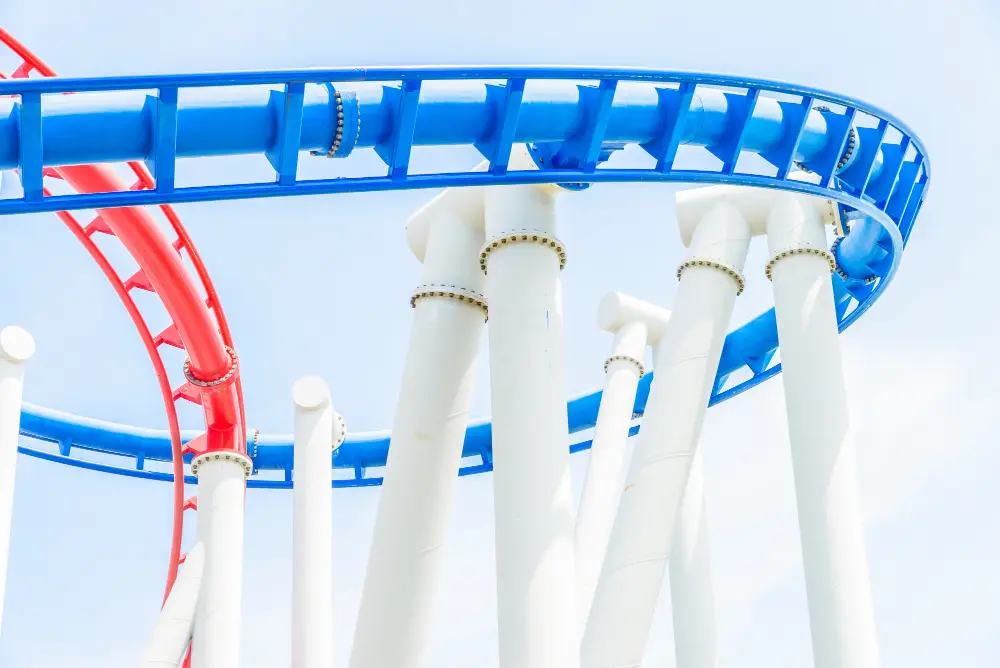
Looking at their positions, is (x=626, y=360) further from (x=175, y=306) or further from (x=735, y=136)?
(x=175, y=306)

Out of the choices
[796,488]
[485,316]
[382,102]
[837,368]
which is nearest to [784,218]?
[837,368]

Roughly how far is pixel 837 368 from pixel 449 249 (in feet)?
12.5

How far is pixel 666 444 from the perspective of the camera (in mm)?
11477

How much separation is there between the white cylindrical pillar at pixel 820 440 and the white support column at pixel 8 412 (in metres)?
7.34

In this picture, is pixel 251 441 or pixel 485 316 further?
pixel 251 441

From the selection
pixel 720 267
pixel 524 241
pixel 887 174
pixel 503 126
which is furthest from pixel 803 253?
pixel 503 126

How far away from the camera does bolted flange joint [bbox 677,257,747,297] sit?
41.0 feet

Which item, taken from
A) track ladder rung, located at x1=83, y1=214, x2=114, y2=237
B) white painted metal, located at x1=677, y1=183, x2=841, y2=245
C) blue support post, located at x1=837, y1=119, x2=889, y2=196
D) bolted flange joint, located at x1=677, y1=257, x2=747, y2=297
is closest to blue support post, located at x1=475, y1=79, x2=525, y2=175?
bolted flange joint, located at x1=677, y1=257, x2=747, y2=297

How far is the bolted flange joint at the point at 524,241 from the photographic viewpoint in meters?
10.2

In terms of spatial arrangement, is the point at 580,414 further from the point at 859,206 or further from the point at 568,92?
the point at 568,92

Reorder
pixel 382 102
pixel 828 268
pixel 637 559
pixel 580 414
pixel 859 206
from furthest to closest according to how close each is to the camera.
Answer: pixel 580 414, pixel 828 268, pixel 859 206, pixel 637 559, pixel 382 102

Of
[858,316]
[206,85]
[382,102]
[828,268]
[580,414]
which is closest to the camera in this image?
[206,85]

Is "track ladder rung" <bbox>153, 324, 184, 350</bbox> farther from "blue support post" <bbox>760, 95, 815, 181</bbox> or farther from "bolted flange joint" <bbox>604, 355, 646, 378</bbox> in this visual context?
"blue support post" <bbox>760, 95, 815, 181</bbox>

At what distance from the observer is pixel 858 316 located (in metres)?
14.4
